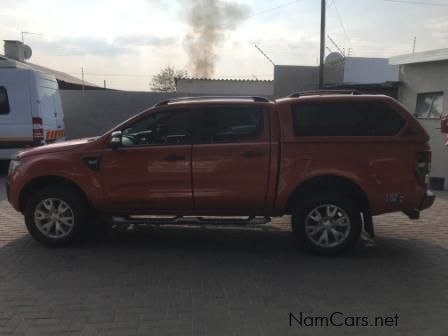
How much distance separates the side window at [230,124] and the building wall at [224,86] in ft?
62.0

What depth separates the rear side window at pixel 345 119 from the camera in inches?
208

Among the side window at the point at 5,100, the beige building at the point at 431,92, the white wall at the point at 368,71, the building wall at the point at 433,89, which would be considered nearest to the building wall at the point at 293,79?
the white wall at the point at 368,71

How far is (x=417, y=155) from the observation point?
519cm

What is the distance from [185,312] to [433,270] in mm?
2809

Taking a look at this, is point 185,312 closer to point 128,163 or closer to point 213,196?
point 213,196

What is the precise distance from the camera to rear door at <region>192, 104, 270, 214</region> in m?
5.32

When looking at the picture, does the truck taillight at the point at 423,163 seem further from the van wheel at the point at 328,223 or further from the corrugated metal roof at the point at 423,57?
the corrugated metal roof at the point at 423,57

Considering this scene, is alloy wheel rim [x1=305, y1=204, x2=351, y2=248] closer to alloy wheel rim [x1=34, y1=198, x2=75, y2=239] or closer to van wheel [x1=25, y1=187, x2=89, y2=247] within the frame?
van wheel [x1=25, y1=187, x2=89, y2=247]

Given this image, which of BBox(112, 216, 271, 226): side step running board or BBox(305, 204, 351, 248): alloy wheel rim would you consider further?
BBox(112, 216, 271, 226): side step running board

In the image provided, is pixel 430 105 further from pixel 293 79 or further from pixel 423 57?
pixel 293 79

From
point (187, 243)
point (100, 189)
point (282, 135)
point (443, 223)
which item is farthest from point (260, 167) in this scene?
point (443, 223)

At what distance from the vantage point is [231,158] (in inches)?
210
